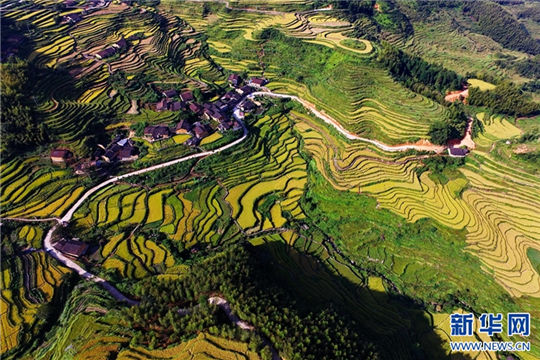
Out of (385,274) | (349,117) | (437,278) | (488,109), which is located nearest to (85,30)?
(349,117)

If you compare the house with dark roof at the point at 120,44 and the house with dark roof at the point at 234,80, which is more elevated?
the house with dark roof at the point at 120,44

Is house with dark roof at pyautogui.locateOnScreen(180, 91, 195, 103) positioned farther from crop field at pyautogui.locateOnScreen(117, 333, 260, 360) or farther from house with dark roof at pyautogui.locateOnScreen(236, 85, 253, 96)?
crop field at pyautogui.locateOnScreen(117, 333, 260, 360)

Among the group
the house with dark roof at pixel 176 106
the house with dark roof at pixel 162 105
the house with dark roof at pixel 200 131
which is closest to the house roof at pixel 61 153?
the house with dark roof at pixel 162 105

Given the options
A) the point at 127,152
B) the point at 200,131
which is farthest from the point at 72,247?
the point at 200,131

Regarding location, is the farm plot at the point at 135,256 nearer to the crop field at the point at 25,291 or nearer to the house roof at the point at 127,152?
the crop field at the point at 25,291

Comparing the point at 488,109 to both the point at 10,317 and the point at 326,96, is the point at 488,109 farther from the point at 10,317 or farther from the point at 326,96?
the point at 10,317
